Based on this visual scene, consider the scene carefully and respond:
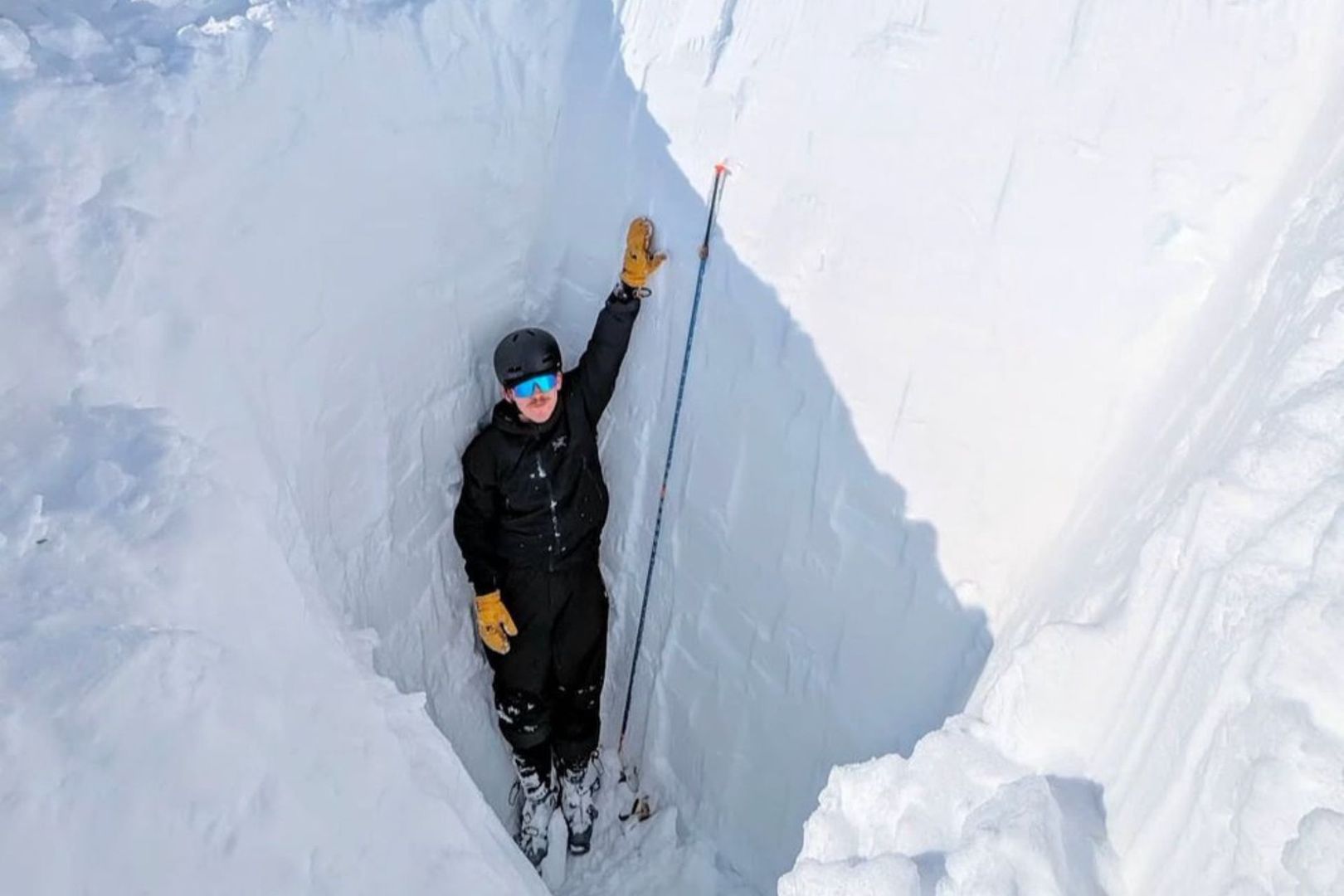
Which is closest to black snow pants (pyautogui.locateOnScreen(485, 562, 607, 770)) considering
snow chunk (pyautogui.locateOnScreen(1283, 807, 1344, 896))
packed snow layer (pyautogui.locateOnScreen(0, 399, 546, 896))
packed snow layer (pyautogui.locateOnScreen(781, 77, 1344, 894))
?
packed snow layer (pyautogui.locateOnScreen(0, 399, 546, 896))

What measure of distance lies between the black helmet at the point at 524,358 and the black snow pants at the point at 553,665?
81 cm

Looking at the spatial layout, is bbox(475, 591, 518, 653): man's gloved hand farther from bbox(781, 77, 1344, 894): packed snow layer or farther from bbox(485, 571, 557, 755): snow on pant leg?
bbox(781, 77, 1344, 894): packed snow layer

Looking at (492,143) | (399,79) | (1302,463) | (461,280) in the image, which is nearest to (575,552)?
(461,280)

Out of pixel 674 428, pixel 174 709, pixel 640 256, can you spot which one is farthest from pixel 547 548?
pixel 174 709

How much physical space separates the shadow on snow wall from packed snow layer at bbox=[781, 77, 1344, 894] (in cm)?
109

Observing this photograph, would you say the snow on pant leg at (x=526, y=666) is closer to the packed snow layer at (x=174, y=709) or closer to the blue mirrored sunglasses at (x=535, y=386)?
the blue mirrored sunglasses at (x=535, y=386)

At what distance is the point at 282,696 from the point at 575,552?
5.51ft

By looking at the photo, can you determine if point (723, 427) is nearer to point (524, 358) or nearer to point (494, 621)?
point (524, 358)

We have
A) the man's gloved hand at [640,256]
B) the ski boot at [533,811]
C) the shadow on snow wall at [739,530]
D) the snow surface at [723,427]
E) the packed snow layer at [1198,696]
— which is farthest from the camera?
the ski boot at [533,811]

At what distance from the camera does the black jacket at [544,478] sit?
3.95m

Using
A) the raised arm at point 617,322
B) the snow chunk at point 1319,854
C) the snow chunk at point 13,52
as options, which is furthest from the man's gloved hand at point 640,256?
the snow chunk at point 1319,854

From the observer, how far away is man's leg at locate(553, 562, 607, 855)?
436 centimetres

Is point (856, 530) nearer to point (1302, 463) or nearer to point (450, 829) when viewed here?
point (450, 829)

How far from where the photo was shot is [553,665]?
441 cm
